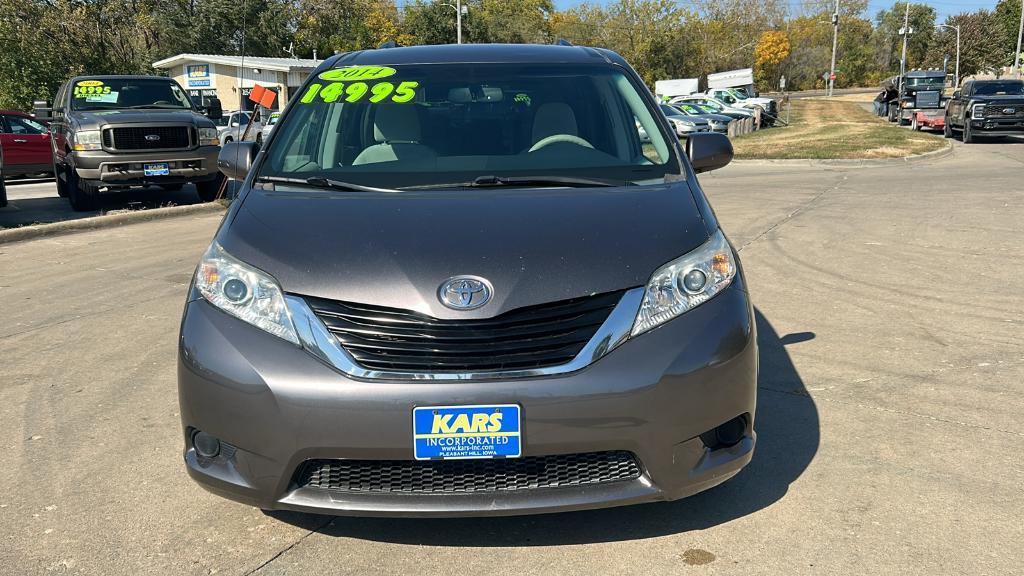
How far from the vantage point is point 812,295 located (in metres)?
7.38

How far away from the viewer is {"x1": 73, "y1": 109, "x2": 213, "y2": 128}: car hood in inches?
534

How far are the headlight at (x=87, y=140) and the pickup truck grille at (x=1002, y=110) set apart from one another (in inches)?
932

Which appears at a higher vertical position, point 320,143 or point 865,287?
point 320,143

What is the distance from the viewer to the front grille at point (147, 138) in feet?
44.3

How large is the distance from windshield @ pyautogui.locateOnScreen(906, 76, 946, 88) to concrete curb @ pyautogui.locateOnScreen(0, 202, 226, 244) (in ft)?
121

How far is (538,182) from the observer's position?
3.77 m

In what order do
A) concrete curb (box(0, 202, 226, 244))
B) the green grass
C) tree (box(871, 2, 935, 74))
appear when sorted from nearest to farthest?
1. concrete curb (box(0, 202, 226, 244))
2. the green grass
3. tree (box(871, 2, 935, 74))

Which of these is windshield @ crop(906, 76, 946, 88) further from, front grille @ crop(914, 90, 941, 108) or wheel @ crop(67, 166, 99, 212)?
wheel @ crop(67, 166, 99, 212)

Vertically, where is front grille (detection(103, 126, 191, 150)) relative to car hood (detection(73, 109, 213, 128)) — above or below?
below

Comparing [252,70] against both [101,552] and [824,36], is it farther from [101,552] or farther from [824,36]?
[824,36]

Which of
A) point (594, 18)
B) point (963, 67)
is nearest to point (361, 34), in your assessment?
point (594, 18)

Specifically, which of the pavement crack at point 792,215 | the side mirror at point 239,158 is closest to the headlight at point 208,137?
the pavement crack at point 792,215

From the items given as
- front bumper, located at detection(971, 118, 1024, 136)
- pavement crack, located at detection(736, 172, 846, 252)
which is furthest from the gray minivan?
front bumper, located at detection(971, 118, 1024, 136)

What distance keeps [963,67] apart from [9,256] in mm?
105244
